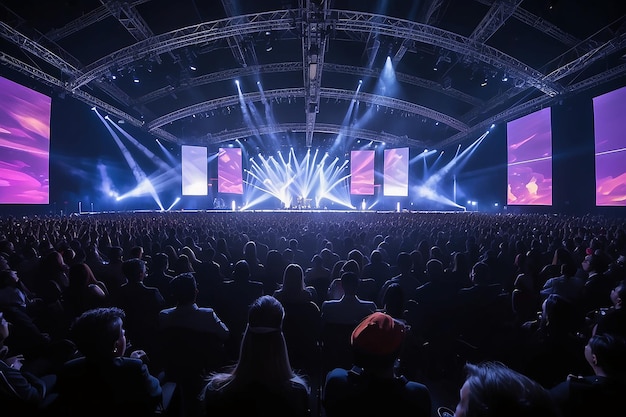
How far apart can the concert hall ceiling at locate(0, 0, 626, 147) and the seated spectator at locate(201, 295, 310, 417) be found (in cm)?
1542

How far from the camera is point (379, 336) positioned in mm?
1821

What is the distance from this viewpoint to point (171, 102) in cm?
2730

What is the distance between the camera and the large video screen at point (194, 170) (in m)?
31.8

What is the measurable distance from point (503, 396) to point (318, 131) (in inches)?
1316

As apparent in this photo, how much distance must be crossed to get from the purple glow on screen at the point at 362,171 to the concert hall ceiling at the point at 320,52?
724cm

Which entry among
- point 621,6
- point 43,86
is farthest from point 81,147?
point 621,6

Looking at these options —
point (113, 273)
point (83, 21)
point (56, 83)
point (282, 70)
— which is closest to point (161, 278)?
point (113, 273)

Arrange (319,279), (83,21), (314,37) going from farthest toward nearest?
1. (314,37)
2. (83,21)
3. (319,279)

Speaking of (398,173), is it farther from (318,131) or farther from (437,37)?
(437,37)

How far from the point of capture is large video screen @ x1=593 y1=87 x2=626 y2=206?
14.4 m

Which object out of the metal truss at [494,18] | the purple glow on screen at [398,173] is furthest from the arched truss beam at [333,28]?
the purple glow on screen at [398,173]

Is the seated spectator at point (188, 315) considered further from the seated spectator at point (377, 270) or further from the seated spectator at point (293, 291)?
the seated spectator at point (377, 270)

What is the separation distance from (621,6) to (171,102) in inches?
1082

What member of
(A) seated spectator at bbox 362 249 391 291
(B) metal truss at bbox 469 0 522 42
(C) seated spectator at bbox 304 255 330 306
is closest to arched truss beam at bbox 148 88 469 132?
(B) metal truss at bbox 469 0 522 42
